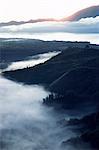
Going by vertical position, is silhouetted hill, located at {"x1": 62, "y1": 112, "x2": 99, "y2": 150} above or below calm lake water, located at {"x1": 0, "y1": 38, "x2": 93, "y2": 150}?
above

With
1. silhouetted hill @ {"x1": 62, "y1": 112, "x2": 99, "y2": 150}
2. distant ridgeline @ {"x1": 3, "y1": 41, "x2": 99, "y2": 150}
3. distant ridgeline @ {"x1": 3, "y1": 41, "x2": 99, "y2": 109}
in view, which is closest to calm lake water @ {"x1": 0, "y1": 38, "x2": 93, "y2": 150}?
silhouetted hill @ {"x1": 62, "y1": 112, "x2": 99, "y2": 150}

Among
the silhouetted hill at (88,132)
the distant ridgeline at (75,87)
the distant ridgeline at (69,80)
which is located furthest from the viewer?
the distant ridgeline at (69,80)

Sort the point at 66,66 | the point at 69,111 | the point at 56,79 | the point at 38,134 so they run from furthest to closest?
the point at 66,66 < the point at 56,79 < the point at 69,111 < the point at 38,134

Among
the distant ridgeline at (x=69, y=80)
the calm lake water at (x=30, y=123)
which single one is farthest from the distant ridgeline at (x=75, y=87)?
the calm lake water at (x=30, y=123)

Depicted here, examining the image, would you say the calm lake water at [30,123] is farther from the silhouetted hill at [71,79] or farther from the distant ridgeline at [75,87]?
the silhouetted hill at [71,79]

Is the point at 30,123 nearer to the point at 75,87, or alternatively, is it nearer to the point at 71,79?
the point at 75,87

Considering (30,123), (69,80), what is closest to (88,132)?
(30,123)

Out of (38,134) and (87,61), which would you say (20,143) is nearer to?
(38,134)

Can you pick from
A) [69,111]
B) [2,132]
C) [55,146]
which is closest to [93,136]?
[55,146]

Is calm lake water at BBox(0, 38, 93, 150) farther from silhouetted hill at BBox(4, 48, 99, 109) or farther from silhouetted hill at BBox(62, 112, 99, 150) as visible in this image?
silhouetted hill at BBox(4, 48, 99, 109)

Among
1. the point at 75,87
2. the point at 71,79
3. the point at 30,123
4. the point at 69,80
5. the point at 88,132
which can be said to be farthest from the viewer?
the point at 71,79

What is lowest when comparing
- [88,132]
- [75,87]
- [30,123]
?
[30,123]
